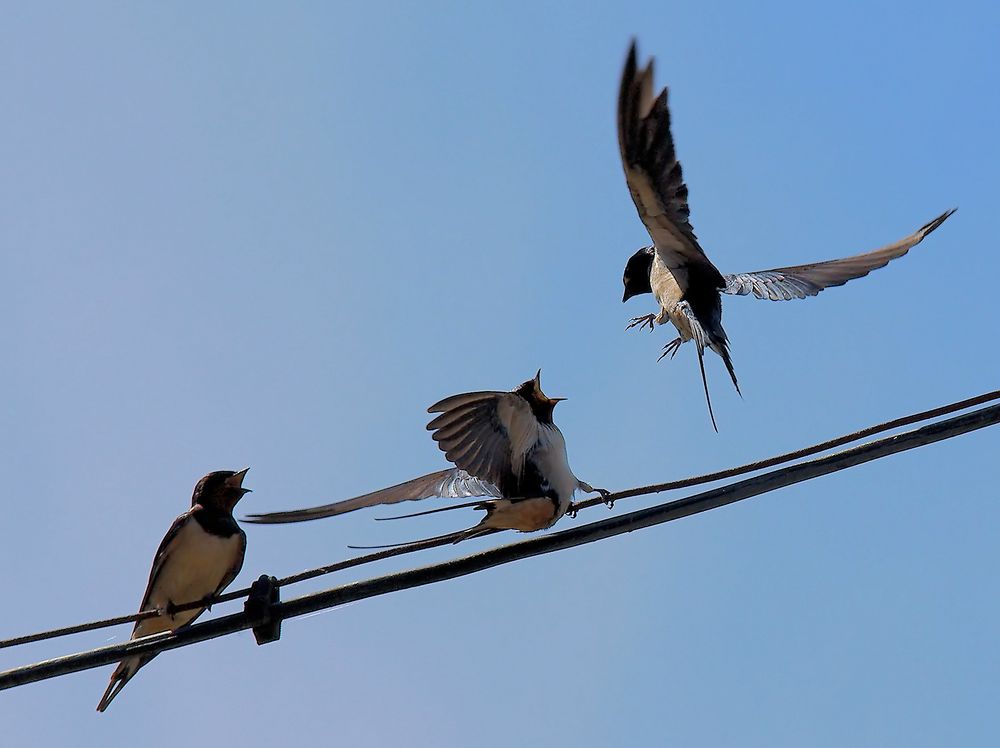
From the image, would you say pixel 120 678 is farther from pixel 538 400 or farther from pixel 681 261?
pixel 681 261

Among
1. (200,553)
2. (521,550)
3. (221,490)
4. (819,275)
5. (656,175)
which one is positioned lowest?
(521,550)

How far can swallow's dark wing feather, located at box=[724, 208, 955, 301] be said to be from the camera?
246 inches

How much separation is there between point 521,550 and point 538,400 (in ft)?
3.68

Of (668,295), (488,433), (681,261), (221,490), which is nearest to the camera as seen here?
(488,433)

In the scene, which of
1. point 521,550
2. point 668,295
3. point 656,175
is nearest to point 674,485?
point 521,550

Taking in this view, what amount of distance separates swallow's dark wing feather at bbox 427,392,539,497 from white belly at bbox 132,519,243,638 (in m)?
1.64

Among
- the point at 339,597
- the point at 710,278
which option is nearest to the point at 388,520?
the point at 339,597

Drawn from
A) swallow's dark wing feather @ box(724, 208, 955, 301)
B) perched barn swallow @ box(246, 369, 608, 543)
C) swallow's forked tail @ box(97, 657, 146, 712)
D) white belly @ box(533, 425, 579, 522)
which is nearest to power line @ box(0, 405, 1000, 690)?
perched barn swallow @ box(246, 369, 608, 543)

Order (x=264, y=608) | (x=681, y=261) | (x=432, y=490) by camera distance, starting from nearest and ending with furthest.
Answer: (x=264, y=608), (x=432, y=490), (x=681, y=261)

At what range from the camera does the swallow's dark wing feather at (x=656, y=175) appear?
473 centimetres

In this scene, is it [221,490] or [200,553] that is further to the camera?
[221,490]

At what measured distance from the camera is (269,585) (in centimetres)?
348

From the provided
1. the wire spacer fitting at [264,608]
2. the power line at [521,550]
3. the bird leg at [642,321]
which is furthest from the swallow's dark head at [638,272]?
the wire spacer fitting at [264,608]

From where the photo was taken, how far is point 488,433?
4242mm
